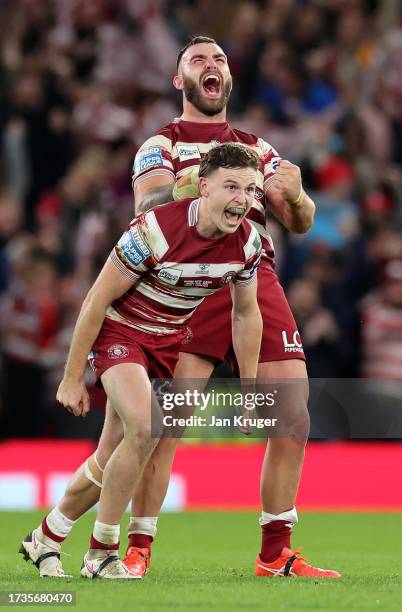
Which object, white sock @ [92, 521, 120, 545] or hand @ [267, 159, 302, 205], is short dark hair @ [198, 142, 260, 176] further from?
white sock @ [92, 521, 120, 545]

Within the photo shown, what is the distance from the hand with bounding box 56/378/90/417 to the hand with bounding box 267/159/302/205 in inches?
54.4

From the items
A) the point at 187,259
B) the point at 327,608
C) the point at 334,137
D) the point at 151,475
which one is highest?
the point at 334,137

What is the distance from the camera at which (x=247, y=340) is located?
667cm

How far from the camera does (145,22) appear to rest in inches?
571

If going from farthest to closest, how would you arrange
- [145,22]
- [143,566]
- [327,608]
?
[145,22] → [143,566] → [327,608]

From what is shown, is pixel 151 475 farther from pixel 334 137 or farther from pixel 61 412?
pixel 334 137

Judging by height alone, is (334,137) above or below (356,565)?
above

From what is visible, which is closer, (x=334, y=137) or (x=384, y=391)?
(x=384, y=391)

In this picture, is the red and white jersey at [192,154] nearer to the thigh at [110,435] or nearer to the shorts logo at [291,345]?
the shorts logo at [291,345]

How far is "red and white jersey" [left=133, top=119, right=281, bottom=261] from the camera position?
270 inches

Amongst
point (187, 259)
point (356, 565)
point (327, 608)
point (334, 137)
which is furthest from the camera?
point (334, 137)

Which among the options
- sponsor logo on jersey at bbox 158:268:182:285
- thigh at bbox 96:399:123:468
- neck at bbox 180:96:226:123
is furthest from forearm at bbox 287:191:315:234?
thigh at bbox 96:399:123:468

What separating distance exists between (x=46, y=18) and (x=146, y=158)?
828 cm

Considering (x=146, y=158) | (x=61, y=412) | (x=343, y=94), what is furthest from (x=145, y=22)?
(x=146, y=158)
